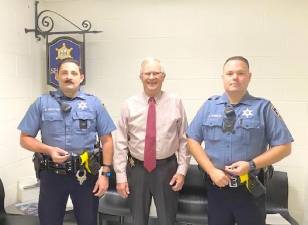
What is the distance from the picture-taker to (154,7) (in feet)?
11.1

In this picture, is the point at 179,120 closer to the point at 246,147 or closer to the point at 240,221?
the point at 246,147

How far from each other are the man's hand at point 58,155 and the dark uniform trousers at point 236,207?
0.95 m

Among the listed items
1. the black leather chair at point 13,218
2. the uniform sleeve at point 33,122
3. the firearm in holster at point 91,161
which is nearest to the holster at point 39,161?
the uniform sleeve at point 33,122

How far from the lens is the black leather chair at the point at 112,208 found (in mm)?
2975

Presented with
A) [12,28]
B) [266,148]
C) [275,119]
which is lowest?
[266,148]

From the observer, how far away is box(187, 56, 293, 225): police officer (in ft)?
6.77

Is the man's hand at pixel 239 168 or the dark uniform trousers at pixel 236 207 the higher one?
the man's hand at pixel 239 168

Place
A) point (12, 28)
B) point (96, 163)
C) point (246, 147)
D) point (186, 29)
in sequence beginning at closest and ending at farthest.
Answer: point (246, 147)
point (96, 163)
point (12, 28)
point (186, 29)

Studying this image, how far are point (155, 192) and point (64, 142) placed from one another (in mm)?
702

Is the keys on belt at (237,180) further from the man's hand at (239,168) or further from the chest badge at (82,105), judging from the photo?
the chest badge at (82,105)

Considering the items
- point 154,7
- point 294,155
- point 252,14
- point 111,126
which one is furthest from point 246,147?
point 154,7

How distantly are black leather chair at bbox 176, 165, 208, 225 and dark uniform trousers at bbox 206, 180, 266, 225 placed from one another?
0.69 metres

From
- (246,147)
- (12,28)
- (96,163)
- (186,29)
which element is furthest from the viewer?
(186,29)

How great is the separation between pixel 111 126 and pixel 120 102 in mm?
1095
